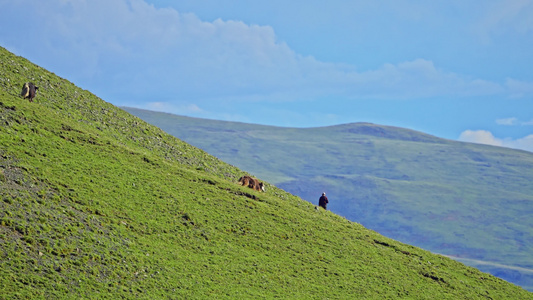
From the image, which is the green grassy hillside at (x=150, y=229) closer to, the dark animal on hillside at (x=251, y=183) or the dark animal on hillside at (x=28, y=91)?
the dark animal on hillside at (x=28, y=91)

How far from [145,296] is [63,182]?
1078cm

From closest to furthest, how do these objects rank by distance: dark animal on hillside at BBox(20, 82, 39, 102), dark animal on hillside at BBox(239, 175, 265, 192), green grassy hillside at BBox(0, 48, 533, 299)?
green grassy hillside at BBox(0, 48, 533, 299) < dark animal on hillside at BBox(20, 82, 39, 102) < dark animal on hillside at BBox(239, 175, 265, 192)

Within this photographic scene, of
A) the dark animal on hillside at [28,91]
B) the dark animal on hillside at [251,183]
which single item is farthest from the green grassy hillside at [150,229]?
the dark animal on hillside at [251,183]

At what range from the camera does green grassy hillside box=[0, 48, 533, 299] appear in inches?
1144

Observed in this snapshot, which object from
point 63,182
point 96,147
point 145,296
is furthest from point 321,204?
point 145,296

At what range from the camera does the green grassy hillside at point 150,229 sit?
29.1 m

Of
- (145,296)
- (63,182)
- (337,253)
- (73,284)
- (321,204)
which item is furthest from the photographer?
(321,204)

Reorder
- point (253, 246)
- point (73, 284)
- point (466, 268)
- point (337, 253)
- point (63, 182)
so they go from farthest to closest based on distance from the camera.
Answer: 1. point (466, 268)
2. point (337, 253)
3. point (253, 246)
4. point (63, 182)
5. point (73, 284)

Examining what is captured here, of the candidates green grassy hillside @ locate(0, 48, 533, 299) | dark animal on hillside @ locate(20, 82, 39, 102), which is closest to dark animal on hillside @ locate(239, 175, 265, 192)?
green grassy hillside @ locate(0, 48, 533, 299)

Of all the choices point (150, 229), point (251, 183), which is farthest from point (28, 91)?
point (150, 229)

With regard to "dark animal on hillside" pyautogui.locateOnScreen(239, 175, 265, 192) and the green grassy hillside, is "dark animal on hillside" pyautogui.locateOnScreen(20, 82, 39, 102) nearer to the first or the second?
the green grassy hillside

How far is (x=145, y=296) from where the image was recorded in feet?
94.3

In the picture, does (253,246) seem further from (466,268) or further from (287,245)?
(466,268)

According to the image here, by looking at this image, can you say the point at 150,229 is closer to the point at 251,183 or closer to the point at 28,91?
the point at 251,183
